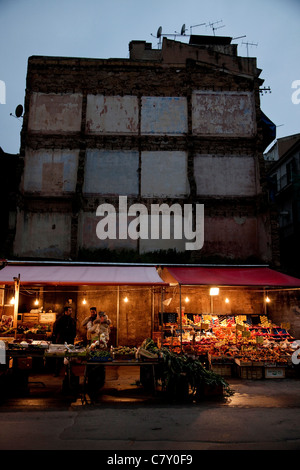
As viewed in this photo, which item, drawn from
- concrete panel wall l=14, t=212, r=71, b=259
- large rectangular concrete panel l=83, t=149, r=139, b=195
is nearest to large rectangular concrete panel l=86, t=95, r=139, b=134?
large rectangular concrete panel l=83, t=149, r=139, b=195

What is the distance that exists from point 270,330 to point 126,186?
8942 mm

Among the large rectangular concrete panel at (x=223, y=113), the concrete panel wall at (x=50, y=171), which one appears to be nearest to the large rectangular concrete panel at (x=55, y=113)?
the concrete panel wall at (x=50, y=171)

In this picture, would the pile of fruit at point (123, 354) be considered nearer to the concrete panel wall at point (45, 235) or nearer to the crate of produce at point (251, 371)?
the crate of produce at point (251, 371)

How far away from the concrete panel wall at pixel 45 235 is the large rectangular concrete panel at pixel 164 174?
4.13 meters

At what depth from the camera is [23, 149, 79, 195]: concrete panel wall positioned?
16531 millimetres

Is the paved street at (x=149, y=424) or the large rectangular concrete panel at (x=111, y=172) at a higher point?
the large rectangular concrete panel at (x=111, y=172)

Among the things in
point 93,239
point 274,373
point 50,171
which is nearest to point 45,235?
point 93,239

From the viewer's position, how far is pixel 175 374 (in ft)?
27.6

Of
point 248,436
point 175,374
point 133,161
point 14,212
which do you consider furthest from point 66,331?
point 133,161

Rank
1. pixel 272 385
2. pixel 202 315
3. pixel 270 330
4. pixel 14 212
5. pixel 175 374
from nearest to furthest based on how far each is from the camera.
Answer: pixel 175 374 → pixel 272 385 → pixel 270 330 → pixel 202 315 → pixel 14 212

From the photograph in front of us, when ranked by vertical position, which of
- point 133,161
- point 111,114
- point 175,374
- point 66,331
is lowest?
point 175,374

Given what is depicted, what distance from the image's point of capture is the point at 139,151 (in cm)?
1691

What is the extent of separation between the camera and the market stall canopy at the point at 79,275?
1066 centimetres
